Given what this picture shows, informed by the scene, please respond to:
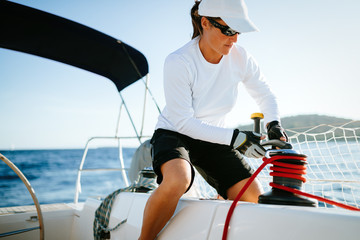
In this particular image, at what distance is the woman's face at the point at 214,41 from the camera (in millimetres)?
1511

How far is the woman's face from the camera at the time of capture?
1.51 metres

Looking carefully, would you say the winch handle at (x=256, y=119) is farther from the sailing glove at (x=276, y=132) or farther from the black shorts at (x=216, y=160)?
the black shorts at (x=216, y=160)

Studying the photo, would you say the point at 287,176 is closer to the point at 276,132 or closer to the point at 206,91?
the point at 276,132

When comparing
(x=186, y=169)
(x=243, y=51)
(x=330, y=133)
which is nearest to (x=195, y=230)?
(x=186, y=169)

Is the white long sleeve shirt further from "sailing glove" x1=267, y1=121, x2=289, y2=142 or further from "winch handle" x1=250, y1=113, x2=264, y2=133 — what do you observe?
"sailing glove" x1=267, y1=121, x2=289, y2=142

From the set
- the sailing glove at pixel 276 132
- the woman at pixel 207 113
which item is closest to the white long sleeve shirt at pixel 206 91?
the woman at pixel 207 113

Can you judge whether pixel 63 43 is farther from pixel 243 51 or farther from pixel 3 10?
pixel 243 51

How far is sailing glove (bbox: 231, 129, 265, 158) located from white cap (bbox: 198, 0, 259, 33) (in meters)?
0.47

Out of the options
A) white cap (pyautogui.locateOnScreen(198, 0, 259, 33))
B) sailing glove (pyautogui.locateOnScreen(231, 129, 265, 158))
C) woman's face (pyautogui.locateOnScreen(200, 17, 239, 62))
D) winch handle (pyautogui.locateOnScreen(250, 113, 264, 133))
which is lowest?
sailing glove (pyautogui.locateOnScreen(231, 129, 265, 158))

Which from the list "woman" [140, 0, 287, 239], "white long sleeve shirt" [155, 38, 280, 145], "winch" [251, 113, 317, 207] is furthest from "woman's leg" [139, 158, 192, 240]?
"winch" [251, 113, 317, 207]

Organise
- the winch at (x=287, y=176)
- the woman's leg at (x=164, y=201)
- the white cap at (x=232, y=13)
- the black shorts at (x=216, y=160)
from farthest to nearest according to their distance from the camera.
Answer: the black shorts at (x=216, y=160), the white cap at (x=232, y=13), the woman's leg at (x=164, y=201), the winch at (x=287, y=176)

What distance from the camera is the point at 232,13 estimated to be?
4.68 feet

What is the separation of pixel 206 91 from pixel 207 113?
0.12 metres

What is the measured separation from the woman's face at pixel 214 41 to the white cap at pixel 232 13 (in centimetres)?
5
